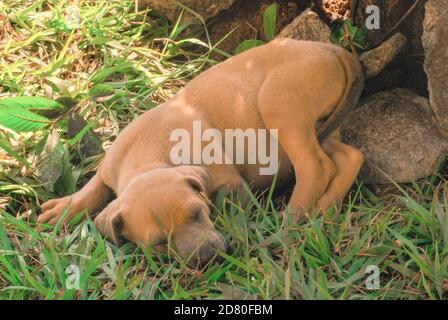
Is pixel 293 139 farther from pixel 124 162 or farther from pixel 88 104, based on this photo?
pixel 88 104

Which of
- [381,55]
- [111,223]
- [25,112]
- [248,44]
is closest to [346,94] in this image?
[381,55]

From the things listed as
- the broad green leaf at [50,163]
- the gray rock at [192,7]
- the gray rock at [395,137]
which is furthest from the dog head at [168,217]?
the gray rock at [192,7]

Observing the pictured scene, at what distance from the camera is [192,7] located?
732 cm

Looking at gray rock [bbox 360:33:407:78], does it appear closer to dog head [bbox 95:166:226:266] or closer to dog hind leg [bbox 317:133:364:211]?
dog hind leg [bbox 317:133:364:211]

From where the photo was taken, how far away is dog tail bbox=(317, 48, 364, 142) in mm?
5711

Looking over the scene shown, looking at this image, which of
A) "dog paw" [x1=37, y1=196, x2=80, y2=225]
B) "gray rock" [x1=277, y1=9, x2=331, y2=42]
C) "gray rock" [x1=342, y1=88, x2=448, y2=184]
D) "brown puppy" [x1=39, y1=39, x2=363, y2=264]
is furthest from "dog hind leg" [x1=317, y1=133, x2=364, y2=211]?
"dog paw" [x1=37, y1=196, x2=80, y2=225]

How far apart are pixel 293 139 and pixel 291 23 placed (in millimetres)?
1580

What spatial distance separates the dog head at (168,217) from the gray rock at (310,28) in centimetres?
207

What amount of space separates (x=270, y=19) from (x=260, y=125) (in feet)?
4.84

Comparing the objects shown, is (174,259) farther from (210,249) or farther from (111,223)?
(111,223)

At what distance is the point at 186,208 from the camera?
15.5ft

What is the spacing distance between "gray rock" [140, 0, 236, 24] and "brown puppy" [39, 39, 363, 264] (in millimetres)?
1278
